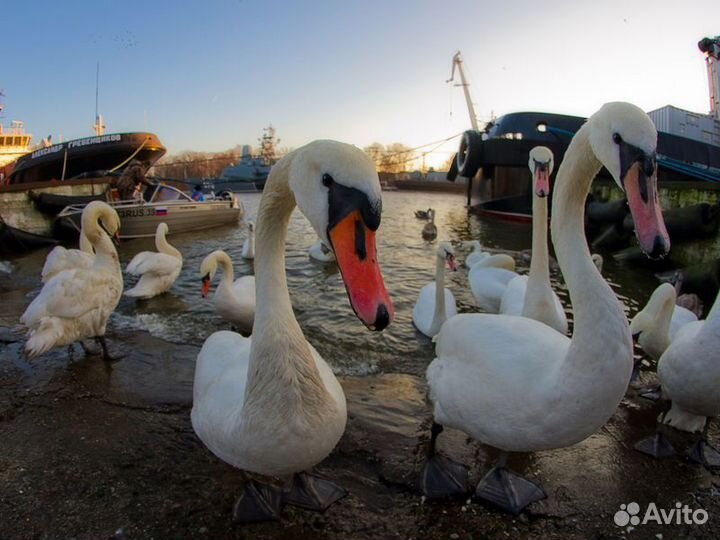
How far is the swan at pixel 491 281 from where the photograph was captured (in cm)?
627

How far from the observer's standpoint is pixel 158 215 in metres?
14.4

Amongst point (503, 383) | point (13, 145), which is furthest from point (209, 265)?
point (13, 145)

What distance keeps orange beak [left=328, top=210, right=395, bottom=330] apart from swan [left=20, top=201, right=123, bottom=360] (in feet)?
13.3

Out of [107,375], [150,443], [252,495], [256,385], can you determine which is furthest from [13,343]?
[256,385]

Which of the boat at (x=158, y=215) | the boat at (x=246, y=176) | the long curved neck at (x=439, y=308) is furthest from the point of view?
the boat at (x=246, y=176)

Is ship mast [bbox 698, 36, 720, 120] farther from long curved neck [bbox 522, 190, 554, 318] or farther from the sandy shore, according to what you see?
the sandy shore

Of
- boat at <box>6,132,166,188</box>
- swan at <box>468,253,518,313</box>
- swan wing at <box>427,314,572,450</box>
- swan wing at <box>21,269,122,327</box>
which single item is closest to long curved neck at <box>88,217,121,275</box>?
swan wing at <box>21,269,122,327</box>

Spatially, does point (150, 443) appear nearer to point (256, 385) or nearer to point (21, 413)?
point (21, 413)

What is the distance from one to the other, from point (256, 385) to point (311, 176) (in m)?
1.06

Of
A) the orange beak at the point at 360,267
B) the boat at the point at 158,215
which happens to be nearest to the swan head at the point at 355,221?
the orange beak at the point at 360,267

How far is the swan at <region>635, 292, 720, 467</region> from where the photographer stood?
2908 mm

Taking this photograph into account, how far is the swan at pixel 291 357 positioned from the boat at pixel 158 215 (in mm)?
12827

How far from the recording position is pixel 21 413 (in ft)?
12.0

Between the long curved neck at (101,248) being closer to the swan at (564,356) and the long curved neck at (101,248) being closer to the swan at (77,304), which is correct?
the swan at (77,304)
